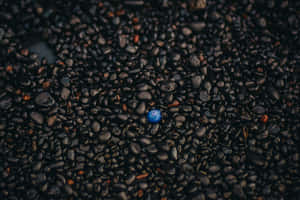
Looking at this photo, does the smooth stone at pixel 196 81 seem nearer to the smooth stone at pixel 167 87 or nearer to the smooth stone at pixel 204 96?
the smooth stone at pixel 204 96

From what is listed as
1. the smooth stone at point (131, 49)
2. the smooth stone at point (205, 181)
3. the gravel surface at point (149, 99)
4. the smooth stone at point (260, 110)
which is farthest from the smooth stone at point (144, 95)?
the smooth stone at point (260, 110)

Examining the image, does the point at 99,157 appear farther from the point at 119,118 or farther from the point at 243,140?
the point at 243,140

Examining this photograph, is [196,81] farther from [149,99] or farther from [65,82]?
[65,82]

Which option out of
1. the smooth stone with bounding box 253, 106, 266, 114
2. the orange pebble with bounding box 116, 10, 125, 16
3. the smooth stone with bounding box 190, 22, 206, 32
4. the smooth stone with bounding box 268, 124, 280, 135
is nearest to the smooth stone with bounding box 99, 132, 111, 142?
the orange pebble with bounding box 116, 10, 125, 16

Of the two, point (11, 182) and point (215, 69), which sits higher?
point (215, 69)

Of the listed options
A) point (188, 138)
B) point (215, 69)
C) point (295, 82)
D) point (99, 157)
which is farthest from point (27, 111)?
point (295, 82)

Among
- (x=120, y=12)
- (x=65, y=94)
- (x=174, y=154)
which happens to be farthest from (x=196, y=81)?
(x=65, y=94)
